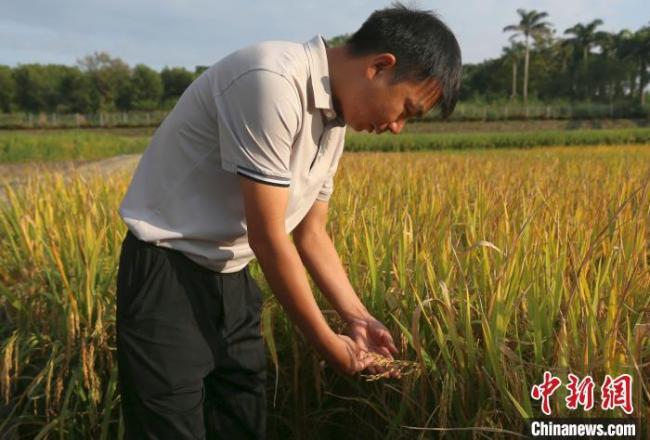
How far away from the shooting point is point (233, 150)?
0.98 metres

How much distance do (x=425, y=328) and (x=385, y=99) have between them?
0.61 m

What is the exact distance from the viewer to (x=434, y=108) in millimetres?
1095

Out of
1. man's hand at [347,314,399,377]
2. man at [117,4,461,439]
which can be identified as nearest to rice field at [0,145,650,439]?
man's hand at [347,314,399,377]

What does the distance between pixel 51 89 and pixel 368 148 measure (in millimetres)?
40976

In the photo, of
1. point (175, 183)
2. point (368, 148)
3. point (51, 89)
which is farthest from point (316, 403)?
point (51, 89)

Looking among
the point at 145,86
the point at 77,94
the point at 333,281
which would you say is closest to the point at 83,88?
the point at 77,94

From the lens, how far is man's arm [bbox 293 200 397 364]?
50.9 inches

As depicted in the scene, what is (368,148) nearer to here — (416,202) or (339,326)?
(416,202)

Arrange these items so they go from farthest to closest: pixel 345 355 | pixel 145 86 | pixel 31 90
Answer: pixel 145 86, pixel 31 90, pixel 345 355

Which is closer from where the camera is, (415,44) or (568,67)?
(415,44)

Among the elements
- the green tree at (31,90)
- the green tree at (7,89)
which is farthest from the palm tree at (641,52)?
the green tree at (7,89)

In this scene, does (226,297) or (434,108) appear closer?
(434,108)

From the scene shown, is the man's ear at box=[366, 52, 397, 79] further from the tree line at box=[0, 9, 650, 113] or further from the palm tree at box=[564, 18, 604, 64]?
the palm tree at box=[564, 18, 604, 64]

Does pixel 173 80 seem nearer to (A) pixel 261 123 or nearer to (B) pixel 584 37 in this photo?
(B) pixel 584 37
